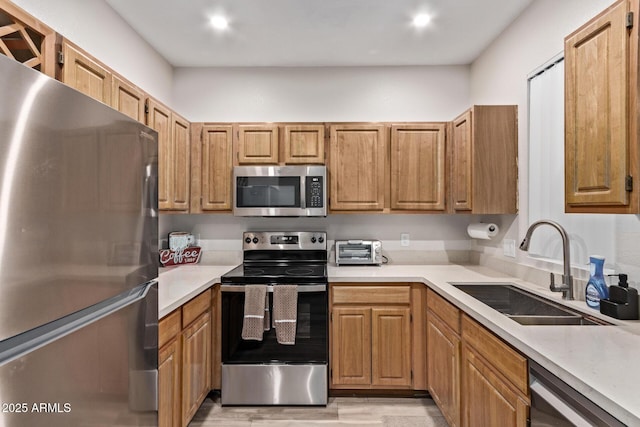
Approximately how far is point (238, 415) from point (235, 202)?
1.53m

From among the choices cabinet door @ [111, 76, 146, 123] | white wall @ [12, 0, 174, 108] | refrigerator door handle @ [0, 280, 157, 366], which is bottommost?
refrigerator door handle @ [0, 280, 157, 366]

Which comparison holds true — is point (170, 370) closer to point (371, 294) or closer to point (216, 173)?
point (371, 294)

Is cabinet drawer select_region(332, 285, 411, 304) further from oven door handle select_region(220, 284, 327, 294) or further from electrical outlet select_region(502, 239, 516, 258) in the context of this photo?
electrical outlet select_region(502, 239, 516, 258)

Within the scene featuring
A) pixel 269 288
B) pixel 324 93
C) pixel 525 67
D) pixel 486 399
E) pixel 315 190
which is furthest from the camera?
Result: pixel 324 93

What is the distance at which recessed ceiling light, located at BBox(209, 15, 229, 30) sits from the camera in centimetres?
242

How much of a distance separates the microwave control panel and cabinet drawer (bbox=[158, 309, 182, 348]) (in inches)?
51.5

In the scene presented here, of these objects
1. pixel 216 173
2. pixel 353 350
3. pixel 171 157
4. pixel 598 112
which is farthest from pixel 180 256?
pixel 598 112

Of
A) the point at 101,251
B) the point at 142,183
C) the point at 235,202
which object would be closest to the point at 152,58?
the point at 235,202

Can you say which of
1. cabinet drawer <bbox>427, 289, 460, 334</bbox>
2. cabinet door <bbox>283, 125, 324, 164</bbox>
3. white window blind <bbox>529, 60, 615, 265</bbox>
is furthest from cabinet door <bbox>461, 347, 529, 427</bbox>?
cabinet door <bbox>283, 125, 324, 164</bbox>

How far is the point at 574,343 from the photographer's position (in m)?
1.22

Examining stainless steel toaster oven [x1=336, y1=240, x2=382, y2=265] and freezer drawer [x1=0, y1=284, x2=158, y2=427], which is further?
stainless steel toaster oven [x1=336, y1=240, x2=382, y2=265]

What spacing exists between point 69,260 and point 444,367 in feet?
6.92

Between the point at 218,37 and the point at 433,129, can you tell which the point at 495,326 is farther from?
the point at 218,37

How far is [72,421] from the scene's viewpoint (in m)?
0.72
